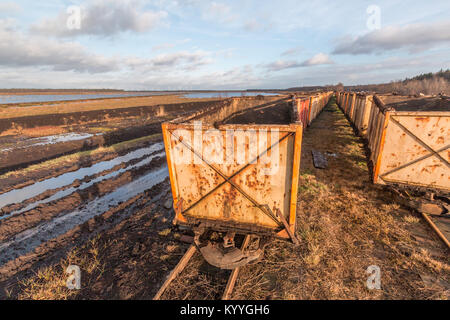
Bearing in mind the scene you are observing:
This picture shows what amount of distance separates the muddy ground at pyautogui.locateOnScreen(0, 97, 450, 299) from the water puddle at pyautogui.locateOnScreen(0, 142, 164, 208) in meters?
0.93

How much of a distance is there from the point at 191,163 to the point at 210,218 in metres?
1.30

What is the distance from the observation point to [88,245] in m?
5.28

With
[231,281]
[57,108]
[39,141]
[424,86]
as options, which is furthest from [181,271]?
[424,86]

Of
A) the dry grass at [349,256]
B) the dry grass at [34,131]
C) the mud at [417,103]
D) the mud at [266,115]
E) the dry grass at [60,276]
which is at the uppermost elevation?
the mud at [417,103]

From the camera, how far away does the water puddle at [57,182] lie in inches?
304

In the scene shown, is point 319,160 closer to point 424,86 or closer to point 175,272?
point 175,272

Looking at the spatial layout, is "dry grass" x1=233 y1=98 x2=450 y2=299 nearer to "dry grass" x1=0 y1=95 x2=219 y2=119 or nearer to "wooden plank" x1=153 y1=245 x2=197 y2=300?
"wooden plank" x1=153 y1=245 x2=197 y2=300

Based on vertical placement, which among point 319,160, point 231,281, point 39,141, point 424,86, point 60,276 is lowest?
point 60,276

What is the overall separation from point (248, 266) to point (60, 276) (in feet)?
13.8

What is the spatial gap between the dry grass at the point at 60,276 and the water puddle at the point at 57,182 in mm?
4945

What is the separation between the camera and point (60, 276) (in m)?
4.31

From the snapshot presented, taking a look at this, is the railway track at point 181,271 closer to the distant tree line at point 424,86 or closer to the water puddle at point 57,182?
the water puddle at point 57,182

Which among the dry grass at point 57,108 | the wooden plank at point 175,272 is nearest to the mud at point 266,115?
the wooden plank at point 175,272
